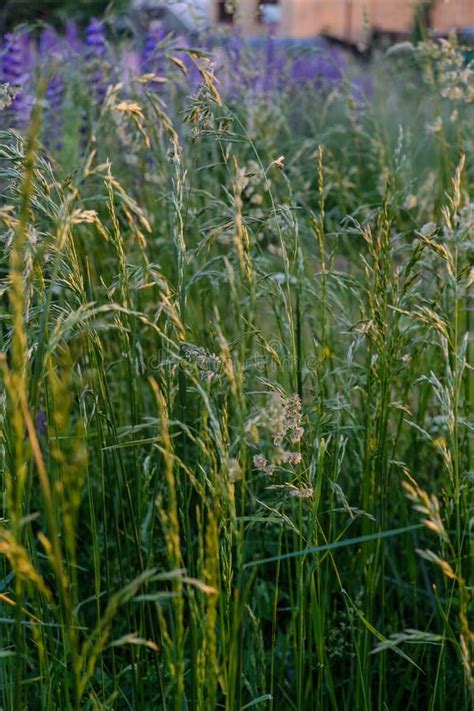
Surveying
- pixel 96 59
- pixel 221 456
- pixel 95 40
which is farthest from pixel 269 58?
pixel 221 456

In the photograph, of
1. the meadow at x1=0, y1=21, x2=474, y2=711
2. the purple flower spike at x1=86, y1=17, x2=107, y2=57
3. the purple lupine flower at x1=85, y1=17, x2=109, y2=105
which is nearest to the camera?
the meadow at x1=0, y1=21, x2=474, y2=711

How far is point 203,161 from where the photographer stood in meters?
3.00

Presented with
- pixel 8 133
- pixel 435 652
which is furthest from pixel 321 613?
pixel 8 133

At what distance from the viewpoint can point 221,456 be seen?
0.85m

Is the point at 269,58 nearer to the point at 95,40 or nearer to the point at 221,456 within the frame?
the point at 95,40

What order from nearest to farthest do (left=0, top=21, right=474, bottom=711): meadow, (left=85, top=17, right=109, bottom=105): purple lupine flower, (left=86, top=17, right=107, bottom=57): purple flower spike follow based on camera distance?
(left=0, top=21, right=474, bottom=711): meadow → (left=85, top=17, right=109, bottom=105): purple lupine flower → (left=86, top=17, right=107, bottom=57): purple flower spike

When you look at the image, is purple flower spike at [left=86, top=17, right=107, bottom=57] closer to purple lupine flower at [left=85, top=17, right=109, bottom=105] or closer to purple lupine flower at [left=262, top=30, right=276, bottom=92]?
purple lupine flower at [left=85, top=17, right=109, bottom=105]

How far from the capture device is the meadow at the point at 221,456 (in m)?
0.83

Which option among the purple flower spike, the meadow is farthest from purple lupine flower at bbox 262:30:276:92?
the meadow

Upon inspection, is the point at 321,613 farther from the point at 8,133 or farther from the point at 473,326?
the point at 473,326

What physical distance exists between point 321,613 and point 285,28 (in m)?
19.7

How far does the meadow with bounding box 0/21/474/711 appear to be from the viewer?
2.72 ft

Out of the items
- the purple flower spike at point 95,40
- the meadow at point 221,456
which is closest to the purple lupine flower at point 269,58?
the purple flower spike at point 95,40

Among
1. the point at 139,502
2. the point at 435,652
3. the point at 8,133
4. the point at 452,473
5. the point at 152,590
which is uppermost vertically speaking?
the point at 8,133
